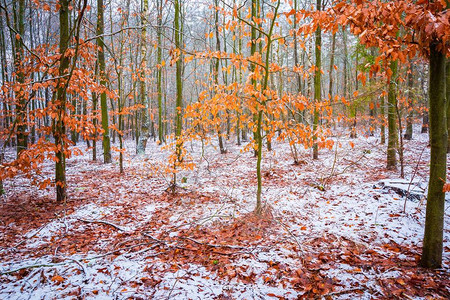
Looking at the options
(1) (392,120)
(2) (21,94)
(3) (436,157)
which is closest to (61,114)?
(2) (21,94)

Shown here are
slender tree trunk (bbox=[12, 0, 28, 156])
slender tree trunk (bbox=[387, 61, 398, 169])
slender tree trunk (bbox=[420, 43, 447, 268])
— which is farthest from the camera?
slender tree trunk (bbox=[387, 61, 398, 169])

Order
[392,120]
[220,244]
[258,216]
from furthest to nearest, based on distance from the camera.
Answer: [392,120] < [258,216] < [220,244]

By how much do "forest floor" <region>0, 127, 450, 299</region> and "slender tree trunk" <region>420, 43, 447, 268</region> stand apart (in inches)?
13.2

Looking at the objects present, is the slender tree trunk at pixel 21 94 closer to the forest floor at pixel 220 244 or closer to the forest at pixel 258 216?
the forest at pixel 258 216

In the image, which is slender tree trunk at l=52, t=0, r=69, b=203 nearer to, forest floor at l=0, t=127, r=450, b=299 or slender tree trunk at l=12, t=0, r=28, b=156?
forest floor at l=0, t=127, r=450, b=299

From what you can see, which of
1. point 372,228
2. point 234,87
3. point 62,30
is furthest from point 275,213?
point 62,30

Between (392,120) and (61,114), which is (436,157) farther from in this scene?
(61,114)

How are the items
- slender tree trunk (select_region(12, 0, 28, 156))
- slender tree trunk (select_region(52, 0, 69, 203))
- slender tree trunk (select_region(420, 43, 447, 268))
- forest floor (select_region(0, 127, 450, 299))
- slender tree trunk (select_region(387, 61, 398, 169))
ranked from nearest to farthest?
1. slender tree trunk (select_region(420, 43, 447, 268))
2. forest floor (select_region(0, 127, 450, 299))
3. slender tree trunk (select_region(52, 0, 69, 203))
4. slender tree trunk (select_region(12, 0, 28, 156))
5. slender tree trunk (select_region(387, 61, 398, 169))

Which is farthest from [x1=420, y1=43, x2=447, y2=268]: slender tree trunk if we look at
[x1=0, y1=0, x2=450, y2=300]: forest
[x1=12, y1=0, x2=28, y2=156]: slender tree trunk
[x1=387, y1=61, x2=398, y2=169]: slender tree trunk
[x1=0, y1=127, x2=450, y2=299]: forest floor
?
[x1=12, y1=0, x2=28, y2=156]: slender tree trunk

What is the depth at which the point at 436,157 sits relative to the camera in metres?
2.63

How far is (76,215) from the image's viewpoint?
507cm

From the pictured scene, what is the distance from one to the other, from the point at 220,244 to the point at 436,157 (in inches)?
128

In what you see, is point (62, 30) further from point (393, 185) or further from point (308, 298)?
Result: point (393, 185)

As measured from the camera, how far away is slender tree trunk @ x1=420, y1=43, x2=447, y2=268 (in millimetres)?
2545
